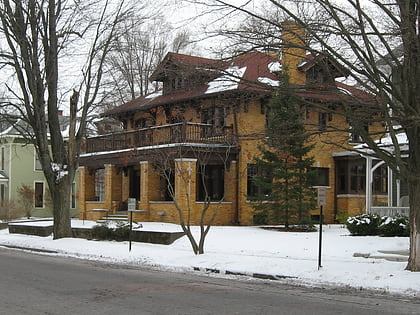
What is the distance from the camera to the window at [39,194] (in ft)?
163

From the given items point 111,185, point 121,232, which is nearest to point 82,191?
point 111,185

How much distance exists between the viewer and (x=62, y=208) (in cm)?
2636

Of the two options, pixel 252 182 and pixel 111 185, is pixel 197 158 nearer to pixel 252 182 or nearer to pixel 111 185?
pixel 252 182

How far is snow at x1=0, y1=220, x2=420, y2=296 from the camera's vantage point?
14320 millimetres

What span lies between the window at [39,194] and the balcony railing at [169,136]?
1678cm

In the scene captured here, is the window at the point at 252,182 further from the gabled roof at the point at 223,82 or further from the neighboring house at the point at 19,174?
the neighboring house at the point at 19,174

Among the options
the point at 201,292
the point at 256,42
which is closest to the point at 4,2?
the point at 256,42

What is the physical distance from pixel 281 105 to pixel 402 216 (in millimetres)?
7589

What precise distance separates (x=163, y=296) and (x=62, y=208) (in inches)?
614

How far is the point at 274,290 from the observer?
13312mm

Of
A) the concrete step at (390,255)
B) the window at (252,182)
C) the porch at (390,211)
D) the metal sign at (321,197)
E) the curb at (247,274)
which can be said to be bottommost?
the curb at (247,274)

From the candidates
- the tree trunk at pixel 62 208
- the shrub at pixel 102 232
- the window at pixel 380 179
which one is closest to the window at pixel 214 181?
the shrub at pixel 102 232

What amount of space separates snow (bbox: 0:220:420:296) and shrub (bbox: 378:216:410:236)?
64 cm

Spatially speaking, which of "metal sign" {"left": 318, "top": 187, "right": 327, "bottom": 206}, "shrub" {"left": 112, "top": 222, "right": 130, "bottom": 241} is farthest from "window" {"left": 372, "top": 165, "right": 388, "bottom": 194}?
"metal sign" {"left": 318, "top": 187, "right": 327, "bottom": 206}
